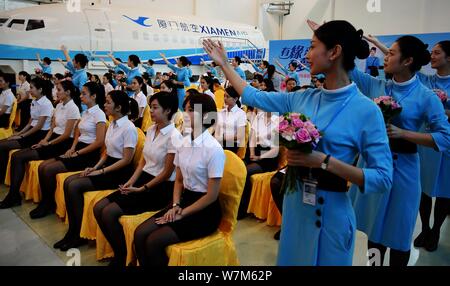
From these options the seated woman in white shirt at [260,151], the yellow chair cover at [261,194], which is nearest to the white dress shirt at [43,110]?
the seated woman in white shirt at [260,151]

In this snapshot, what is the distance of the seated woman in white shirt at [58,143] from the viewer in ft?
12.4

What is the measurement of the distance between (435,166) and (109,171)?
2.80 metres

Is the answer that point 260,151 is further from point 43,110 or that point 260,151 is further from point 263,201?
point 43,110

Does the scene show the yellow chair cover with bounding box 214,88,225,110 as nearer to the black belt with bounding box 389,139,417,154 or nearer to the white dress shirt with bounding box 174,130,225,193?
the white dress shirt with bounding box 174,130,225,193

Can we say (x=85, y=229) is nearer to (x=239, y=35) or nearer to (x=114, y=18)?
(x=114, y=18)

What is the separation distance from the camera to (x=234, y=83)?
5.08ft

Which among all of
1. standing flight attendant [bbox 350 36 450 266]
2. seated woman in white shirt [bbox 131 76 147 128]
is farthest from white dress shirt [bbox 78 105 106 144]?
standing flight attendant [bbox 350 36 450 266]

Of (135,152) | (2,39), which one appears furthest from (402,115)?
(2,39)

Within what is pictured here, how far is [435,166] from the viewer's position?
2.83 metres

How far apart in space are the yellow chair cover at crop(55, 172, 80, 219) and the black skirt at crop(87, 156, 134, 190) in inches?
16.5

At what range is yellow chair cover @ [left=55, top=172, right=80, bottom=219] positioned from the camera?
3.27 meters

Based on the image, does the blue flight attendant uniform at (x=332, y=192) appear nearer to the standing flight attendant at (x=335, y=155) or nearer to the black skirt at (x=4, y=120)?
the standing flight attendant at (x=335, y=155)
